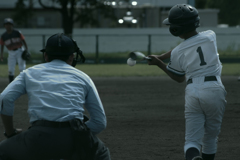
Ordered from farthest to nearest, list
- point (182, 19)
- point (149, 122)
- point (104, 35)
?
1. point (104, 35)
2. point (149, 122)
3. point (182, 19)

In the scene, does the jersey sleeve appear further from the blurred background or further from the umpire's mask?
the blurred background

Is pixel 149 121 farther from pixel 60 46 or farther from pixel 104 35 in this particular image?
pixel 104 35

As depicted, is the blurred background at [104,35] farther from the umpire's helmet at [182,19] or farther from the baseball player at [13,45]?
the umpire's helmet at [182,19]

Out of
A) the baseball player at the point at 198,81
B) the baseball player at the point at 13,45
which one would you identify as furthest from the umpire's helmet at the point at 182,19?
the baseball player at the point at 13,45

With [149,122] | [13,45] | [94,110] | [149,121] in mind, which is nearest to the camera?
[94,110]

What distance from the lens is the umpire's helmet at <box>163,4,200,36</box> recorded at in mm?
5102

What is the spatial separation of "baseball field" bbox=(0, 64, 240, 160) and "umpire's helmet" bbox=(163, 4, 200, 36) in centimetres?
206

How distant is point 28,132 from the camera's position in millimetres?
3670

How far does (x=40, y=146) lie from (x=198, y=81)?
2012mm

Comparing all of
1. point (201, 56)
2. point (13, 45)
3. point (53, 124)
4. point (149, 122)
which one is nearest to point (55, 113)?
point (53, 124)

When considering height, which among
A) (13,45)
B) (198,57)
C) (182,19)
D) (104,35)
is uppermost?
(182,19)

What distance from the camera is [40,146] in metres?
3.61

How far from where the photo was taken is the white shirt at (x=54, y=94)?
3.72 metres

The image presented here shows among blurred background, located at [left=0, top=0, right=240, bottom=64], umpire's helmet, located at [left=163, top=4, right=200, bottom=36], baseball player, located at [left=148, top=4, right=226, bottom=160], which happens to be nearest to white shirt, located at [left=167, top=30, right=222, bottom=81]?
baseball player, located at [left=148, top=4, right=226, bottom=160]
